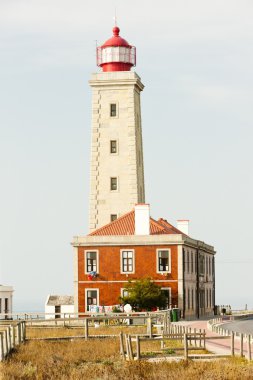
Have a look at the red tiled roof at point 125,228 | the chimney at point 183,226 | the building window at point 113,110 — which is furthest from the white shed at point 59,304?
the red tiled roof at point 125,228

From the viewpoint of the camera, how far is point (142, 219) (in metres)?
74.2

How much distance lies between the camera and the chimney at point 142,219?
242 feet

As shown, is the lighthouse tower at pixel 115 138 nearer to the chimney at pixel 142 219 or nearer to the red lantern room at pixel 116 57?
the red lantern room at pixel 116 57

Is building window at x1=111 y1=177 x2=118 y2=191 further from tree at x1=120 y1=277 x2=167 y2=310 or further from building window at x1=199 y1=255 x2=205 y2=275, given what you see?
tree at x1=120 y1=277 x2=167 y2=310

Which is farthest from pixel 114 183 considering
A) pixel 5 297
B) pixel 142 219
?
pixel 5 297

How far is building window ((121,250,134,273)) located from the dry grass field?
35.3 m

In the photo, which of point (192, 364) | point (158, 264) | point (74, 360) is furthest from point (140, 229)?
point (192, 364)

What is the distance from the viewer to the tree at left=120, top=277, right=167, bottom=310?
228ft

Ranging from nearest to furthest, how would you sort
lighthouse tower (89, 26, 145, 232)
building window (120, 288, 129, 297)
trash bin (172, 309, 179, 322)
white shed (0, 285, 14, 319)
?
1. trash bin (172, 309, 179, 322)
2. building window (120, 288, 129, 297)
3. lighthouse tower (89, 26, 145, 232)
4. white shed (0, 285, 14, 319)

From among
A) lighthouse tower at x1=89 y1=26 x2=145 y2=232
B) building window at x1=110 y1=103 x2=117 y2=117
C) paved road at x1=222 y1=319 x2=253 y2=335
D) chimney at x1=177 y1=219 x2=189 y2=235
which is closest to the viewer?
paved road at x1=222 y1=319 x2=253 y2=335

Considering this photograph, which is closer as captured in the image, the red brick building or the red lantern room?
the red brick building

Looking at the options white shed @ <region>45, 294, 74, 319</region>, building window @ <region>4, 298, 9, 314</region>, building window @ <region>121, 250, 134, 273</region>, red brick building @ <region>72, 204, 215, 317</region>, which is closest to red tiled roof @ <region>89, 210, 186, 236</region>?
red brick building @ <region>72, 204, 215, 317</region>

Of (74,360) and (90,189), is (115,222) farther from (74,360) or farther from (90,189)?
(74,360)

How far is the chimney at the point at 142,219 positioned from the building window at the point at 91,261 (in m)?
3.10
